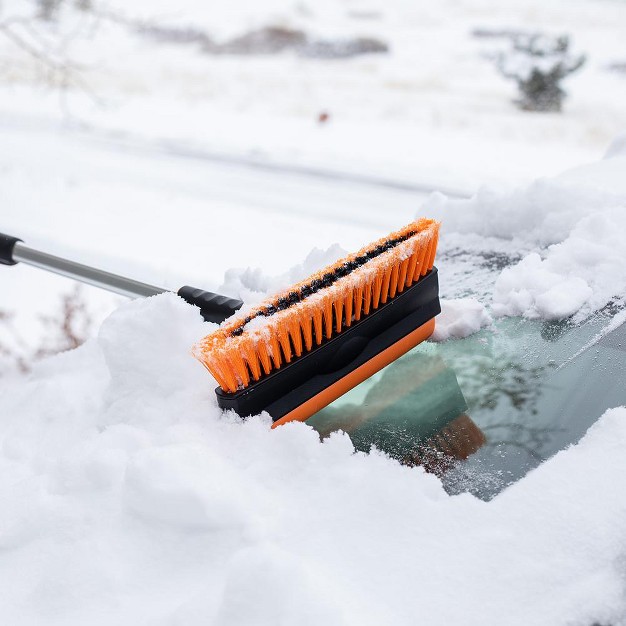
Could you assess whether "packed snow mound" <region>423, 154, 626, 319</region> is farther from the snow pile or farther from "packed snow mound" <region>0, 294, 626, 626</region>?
"packed snow mound" <region>0, 294, 626, 626</region>

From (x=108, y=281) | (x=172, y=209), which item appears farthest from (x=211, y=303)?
(x=172, y=209)

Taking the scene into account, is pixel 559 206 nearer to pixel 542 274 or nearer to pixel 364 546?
pixel 542 274

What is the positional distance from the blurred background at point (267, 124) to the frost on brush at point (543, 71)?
0.5 inches

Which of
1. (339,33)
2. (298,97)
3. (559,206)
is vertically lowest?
(298,97)

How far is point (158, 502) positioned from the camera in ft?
1.67

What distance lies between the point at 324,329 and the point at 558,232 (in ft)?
1.37

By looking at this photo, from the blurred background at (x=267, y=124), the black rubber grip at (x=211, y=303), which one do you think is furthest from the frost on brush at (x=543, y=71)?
the black rubber grip at (x=211, y=303)

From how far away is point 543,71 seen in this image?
3.86 meters

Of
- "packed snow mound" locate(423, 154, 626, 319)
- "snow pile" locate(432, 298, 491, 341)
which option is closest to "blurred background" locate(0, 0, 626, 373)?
"packed snow mound" locate(423, 154, 626, 319)

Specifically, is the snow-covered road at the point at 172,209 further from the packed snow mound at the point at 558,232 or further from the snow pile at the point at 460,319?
the snow pile at the point at 460,319

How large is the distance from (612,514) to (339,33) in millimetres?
4777

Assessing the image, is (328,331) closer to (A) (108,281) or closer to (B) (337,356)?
(B) (337,356)

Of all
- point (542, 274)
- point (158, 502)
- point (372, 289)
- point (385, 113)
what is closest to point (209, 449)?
point (158, 502)

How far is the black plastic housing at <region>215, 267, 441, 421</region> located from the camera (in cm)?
61
